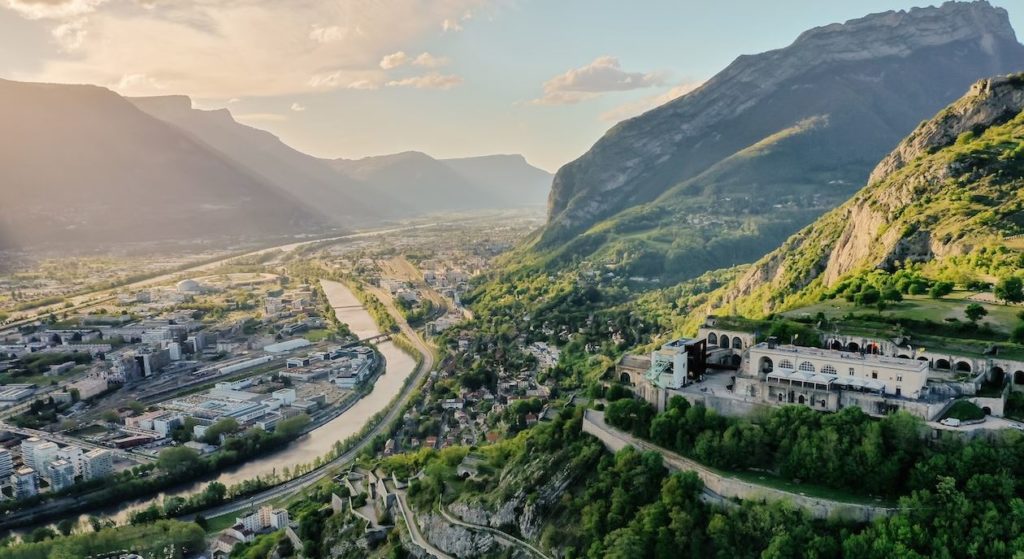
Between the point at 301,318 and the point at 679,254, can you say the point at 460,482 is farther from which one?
the point at 679,254

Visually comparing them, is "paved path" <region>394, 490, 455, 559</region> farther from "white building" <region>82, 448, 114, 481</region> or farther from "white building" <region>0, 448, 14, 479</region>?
"white building" <region>0, 448, 14, 479</region>

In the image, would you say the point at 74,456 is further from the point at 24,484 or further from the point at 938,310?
the point at 938,310

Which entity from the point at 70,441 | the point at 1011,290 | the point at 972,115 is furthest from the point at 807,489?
the point at 70,441

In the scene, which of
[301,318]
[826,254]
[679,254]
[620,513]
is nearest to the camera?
[620,513]

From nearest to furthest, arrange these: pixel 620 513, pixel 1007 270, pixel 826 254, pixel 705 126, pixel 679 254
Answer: pixel 620 513 → pixel 1007 270 → pixel 826 254 → pixel 679 254 → pixel 705 126

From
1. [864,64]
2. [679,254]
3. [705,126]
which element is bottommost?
[679,254]

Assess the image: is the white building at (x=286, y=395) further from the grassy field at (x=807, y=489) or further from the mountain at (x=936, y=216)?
the grassy field at (x=807, y=489)

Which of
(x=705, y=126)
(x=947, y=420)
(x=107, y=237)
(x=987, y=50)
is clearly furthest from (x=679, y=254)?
(x=107, y=237)
